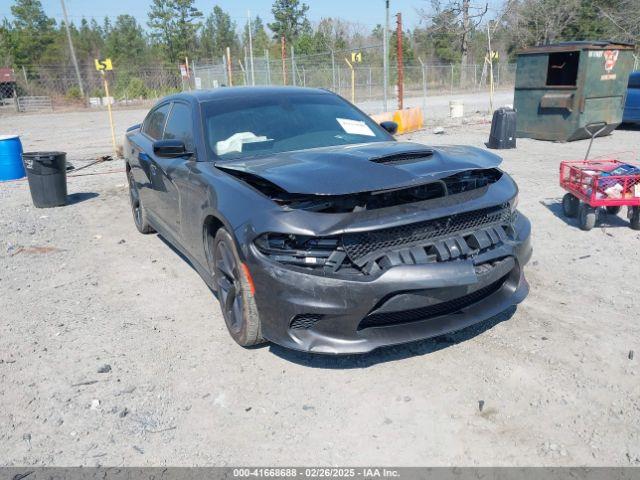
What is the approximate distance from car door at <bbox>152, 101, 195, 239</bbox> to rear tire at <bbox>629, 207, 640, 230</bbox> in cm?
452

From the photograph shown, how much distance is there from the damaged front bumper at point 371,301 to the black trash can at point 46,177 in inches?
235

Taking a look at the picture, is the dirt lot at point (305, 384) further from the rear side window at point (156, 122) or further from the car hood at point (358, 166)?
the rear side window at point (156, 122)

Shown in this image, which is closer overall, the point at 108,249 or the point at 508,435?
the point at 508,435

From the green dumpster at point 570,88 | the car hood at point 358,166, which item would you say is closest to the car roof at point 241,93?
the car hood at point 358,166

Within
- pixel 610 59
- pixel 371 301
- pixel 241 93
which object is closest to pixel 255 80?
pixel 610 59

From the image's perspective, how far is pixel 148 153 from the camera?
5070 mm

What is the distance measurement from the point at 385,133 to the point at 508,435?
2.80 m

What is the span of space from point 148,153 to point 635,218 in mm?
5011

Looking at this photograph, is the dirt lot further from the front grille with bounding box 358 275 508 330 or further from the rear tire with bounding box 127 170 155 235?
the rear tire with bounding box 127 170 155 235

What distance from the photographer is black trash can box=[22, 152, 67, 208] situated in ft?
24.9

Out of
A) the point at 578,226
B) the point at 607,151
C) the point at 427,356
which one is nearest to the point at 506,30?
the point at 607,151

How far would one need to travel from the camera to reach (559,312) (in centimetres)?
374

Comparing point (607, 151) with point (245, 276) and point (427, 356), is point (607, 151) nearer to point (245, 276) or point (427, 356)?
point (427, 356)

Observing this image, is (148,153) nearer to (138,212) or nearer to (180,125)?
(180,125)
